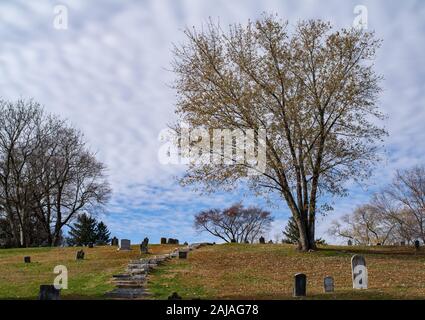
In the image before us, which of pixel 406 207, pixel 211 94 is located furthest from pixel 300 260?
pixel 406 207

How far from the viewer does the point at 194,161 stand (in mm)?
29578

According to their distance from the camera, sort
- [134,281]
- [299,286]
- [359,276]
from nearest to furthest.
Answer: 1. [299,286]
2. [359,276]
3. [134,281]

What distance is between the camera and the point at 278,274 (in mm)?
21859

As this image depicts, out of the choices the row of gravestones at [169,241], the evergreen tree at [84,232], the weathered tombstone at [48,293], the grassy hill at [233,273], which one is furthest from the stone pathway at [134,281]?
the evergreen tree at [84,232]

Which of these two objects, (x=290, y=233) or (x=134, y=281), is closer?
(x=134, y=281)

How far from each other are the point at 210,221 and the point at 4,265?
41902 millimetres

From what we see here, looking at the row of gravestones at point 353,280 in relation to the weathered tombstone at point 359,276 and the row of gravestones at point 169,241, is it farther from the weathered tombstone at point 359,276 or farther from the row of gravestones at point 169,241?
the row of gravestones at point 169,241

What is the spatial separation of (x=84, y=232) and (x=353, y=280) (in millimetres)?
49079

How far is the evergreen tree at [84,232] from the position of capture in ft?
199

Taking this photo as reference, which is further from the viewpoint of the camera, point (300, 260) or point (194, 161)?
point (194, 161)

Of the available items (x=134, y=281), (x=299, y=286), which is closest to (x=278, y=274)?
(x=299, y=286)

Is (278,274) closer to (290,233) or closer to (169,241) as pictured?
(169,241)
